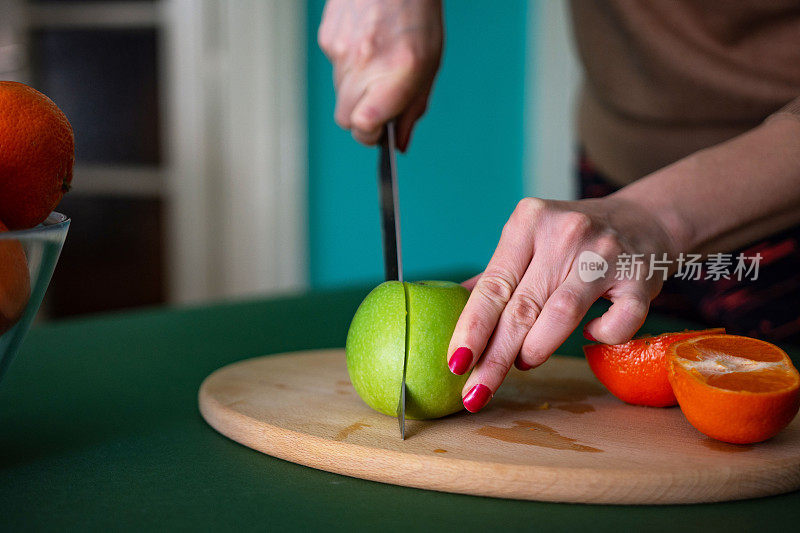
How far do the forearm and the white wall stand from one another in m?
1.54

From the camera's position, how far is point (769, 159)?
99 cm

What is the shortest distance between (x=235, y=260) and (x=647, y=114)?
2083 millimetres

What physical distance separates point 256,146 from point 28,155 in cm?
239

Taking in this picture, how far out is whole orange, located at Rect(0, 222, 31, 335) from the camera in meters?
0.62

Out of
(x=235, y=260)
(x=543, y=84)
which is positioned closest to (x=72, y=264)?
(x=235, y=260)

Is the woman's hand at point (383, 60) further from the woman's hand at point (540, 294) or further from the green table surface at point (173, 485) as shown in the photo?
the green table surface at point (173, 485)

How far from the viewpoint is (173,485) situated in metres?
0.72

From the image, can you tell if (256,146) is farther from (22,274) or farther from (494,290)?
(22,274)

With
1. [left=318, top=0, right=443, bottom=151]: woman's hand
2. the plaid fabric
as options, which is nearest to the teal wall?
the plaid fabric

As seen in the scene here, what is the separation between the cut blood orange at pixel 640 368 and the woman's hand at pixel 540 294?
32 millimetres

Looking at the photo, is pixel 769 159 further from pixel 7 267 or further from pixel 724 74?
pixel 7 267

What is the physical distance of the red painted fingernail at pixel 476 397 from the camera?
836 mm

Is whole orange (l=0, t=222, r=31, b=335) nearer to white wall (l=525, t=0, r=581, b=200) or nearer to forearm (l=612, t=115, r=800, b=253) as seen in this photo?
forearm (l=612, t=115, r=800, b=253)

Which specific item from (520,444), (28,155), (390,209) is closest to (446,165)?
(390,209)
